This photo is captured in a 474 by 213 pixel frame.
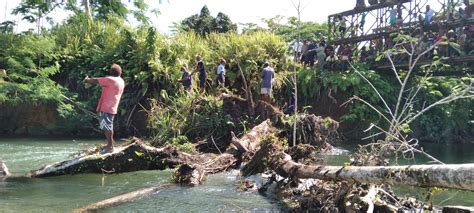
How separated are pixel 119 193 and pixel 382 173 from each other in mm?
3909

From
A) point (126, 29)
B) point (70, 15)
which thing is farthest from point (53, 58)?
point (70, 15)

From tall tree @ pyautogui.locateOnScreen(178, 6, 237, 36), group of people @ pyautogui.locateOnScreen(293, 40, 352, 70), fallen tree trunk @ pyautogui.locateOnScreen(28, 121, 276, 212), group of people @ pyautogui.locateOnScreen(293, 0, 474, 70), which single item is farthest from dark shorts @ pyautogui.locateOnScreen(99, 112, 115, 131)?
tall tree @ pyautogui.locateOnScreen(178, 6, 237, 36)

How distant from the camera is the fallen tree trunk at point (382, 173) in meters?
4.55

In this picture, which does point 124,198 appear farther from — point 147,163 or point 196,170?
point 147,163

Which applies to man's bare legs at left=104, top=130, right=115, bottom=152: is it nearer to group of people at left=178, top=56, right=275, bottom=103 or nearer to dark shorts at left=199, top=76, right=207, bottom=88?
group of people at left=178, top=56, right=275, bottom=103

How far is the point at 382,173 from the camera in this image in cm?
555

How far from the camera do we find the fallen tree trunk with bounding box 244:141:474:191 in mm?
4548

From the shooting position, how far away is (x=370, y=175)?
5.71 meters

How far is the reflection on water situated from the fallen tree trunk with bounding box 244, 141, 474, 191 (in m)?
0.63

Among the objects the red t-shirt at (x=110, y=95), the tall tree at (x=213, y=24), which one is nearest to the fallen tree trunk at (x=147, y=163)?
Result: the red t-shirt at (x=110, y=95)

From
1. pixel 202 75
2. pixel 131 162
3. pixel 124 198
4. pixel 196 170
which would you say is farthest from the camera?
pixel 202 75

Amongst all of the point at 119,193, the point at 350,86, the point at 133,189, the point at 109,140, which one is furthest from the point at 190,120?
the point at 350,86

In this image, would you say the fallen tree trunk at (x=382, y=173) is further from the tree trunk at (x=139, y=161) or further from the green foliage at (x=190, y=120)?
the green foliage at (x=190, y=120)

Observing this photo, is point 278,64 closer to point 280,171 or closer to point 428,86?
point 428,86
